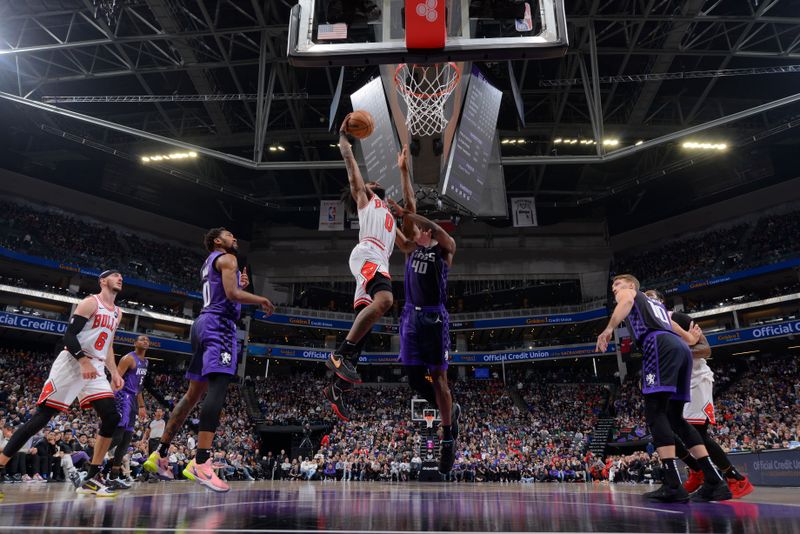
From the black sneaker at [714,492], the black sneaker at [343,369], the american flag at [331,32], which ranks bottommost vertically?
the black sneaker at [714,492]

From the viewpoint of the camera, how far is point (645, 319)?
4773 mm

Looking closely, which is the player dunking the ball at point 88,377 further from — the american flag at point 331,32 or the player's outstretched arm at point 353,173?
the american flag at point 331,32

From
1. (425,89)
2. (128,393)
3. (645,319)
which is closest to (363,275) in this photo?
(645,319)

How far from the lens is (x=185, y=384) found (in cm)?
2828

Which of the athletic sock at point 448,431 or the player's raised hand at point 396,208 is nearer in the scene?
the player's raised hand at point 396,208

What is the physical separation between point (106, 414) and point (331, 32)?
4370mm

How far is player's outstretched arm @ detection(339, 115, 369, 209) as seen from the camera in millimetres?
4395

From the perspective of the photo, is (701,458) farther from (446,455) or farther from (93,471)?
(93,471)

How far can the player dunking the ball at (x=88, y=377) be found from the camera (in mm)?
4703

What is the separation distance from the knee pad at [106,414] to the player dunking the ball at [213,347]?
52cm

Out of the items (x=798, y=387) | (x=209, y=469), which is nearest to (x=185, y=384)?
(x=209, y=469)

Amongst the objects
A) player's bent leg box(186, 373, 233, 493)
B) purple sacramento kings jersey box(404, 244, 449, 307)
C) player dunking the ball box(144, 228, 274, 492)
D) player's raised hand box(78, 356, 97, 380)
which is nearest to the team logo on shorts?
player's raised hand box(78, 356, 97, 380)

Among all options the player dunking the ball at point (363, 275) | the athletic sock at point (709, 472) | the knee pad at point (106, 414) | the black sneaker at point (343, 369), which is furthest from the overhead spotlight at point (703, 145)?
the knee pad at point (106, 414)

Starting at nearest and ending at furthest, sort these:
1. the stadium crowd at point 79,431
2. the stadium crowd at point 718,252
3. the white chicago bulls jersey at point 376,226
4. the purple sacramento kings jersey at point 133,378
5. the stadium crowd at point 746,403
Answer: the white chicago bulls jersey at point 376,226 < the purple sacramento kings jersey at point 133,378 < the stadium crowd at point 79,431 < the stadium crowd at point 746,403 < the stadium crowd at point 718,252
